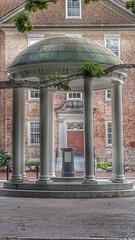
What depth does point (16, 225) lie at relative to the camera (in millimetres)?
10805

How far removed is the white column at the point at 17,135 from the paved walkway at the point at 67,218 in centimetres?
272

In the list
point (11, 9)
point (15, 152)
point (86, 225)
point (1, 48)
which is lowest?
point (86, 225)

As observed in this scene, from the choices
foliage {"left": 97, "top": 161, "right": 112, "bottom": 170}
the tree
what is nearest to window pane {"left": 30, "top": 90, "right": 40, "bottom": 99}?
foliage {"left": 97, "top": 161, "right": 112, "bottom": 170}

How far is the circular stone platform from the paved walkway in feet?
3.00

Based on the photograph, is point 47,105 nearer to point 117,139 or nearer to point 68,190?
point 117,139

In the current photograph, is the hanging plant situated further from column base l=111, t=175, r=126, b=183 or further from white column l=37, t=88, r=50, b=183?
column base l=111, t=175, r=126, b=183

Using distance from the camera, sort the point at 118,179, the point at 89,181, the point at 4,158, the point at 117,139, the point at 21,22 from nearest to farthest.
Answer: the point at 21,22 < the point at 89,181 < the point at 118,179 < the point at 117,139 < the point at 4,158

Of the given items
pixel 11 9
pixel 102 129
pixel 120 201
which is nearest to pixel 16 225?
pixel 120 201

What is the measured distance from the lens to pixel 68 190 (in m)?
18.5

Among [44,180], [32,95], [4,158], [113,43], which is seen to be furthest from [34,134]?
[44,180]

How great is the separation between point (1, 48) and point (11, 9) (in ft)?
15.2

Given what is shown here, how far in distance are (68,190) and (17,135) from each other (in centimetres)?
Answer: 312

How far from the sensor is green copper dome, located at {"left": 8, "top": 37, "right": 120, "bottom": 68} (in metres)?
19.3

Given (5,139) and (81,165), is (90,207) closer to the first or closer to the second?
(81,165)
